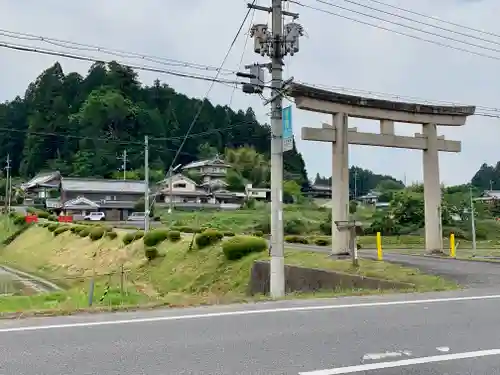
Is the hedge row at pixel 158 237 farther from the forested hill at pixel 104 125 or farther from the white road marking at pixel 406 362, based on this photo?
the forested hill at pixel 104 125

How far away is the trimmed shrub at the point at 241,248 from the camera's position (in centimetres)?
2170

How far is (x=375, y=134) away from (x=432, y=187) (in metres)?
4.10

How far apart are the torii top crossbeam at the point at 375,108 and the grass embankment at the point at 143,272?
579 centimetres

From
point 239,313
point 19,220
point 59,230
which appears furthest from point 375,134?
point 19,220

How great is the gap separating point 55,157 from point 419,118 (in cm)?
8345

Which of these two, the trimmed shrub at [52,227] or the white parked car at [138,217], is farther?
the white parked car at [138,217]

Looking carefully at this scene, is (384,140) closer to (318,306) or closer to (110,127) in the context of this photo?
(318,306)

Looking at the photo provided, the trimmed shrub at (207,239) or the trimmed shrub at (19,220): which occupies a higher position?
the trimmed shrub at (19,220)

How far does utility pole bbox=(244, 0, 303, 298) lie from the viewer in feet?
45.4

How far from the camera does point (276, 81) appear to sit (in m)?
14.1

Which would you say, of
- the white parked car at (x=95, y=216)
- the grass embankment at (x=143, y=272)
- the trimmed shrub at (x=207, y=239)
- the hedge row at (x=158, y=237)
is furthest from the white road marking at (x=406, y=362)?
the white parked car at (x=95, y=216)

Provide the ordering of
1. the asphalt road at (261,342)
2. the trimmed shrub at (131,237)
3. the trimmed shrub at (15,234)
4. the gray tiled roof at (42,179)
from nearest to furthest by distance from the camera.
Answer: the asphalt road at (261,342)
the trimmed shrub at (131,237)
the trimmed shrub at (15,234)
the gray tiled roof at (42,179)

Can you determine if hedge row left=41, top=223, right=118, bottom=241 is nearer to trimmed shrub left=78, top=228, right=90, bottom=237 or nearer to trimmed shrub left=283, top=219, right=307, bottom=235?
trimmed shrub left=78, top=228, right=90, bottom=237

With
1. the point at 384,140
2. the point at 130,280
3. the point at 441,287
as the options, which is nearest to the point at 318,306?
the point at 441,287
